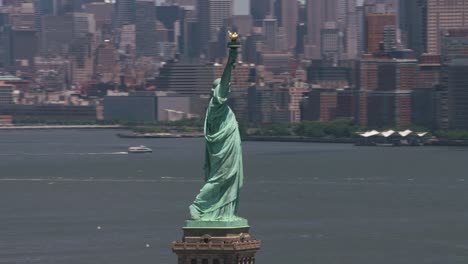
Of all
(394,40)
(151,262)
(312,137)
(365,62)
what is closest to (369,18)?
(394,40)

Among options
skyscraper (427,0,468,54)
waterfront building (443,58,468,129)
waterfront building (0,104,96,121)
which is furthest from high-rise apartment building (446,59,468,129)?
waterfront building (0,104,96,121)

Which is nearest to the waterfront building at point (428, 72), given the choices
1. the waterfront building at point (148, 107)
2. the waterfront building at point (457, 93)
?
the waterfront building at point (457, 93)

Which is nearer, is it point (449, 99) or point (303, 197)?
point (303, 197)

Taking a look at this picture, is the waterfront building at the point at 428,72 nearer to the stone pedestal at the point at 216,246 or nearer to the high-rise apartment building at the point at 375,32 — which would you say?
the high-rise apartment building at the point at 375,32

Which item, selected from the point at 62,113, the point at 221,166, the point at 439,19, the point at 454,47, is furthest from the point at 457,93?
the point at 221,166

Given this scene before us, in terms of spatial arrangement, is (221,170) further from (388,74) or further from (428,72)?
(428,72)

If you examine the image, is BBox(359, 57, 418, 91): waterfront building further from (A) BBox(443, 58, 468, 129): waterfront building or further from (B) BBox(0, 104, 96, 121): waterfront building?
(B) BBox(0, 104, 96, 121): waterfront building

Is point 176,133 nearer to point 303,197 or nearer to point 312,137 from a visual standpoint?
point 312,137
